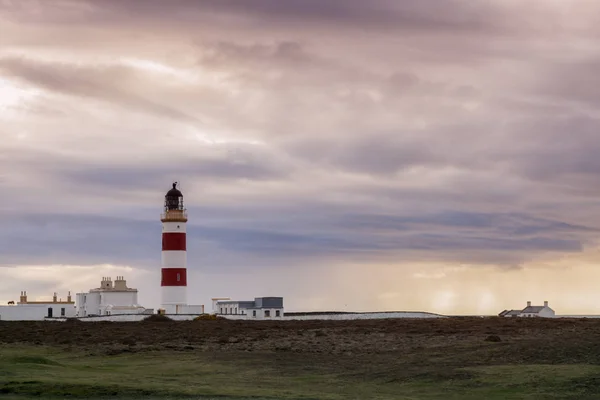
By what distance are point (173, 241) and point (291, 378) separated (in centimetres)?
5827

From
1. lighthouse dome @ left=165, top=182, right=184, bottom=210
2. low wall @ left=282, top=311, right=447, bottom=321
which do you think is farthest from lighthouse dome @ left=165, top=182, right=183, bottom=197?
low wall @ left=282, top=311, right=447, bottom=321

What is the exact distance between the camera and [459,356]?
49.5m

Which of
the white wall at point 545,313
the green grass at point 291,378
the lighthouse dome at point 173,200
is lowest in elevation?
the green grass at point 291,378

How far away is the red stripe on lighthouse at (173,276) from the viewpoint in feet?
330

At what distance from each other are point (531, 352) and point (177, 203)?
63.0 m

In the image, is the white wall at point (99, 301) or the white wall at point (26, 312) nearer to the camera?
the white wall at point (26, 312)

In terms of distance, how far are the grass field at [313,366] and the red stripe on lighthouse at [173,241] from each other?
3036 cm

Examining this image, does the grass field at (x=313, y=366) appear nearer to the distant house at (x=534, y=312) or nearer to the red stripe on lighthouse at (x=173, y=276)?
the red stripe on lighthouse at (x=173, y=276)

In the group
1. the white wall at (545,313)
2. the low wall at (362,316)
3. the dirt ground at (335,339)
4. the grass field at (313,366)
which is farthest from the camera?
the white wall at (545,313)

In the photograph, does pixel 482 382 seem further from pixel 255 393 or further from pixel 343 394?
pixel 255 393

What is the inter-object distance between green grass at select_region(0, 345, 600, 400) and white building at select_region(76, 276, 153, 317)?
56309 millimetres

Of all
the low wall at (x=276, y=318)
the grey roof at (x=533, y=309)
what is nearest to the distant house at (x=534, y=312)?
the grey roof at (x=533, y=309)

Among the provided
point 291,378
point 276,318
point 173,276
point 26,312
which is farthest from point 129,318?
point 291,378

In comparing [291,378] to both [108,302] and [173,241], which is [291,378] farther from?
[108,302]
